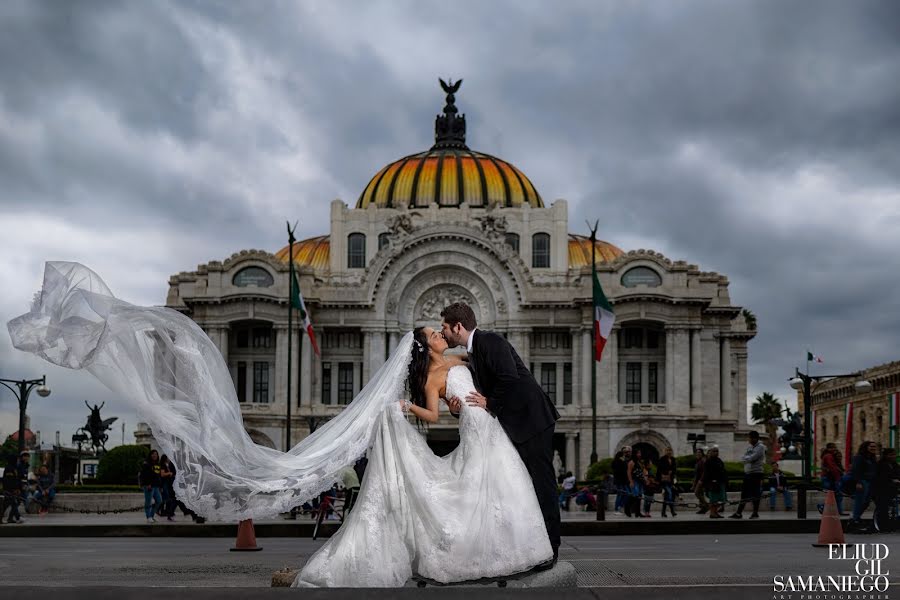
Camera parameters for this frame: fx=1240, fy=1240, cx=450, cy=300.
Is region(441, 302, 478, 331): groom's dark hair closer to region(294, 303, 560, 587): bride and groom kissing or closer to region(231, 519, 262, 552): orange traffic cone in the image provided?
region(294, 303, 560, 587): bride and groom kissing

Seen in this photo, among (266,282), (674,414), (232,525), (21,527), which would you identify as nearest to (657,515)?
(232,525)

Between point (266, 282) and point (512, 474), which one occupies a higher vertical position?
point (266, 282)

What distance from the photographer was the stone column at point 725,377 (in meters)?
71.8

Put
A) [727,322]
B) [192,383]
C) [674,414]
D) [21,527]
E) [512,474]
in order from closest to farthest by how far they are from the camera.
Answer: [512,474] → [192,383] → [21,527] → [674,414] → [727,322]

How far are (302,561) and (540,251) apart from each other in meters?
60.0

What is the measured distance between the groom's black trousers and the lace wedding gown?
0.10m

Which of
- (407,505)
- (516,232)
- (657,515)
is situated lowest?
(657,515)

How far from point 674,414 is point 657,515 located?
3435cm

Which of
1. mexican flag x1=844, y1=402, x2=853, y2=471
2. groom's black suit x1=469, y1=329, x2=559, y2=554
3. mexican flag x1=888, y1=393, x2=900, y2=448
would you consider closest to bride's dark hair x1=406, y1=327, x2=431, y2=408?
groom's black suit x1=469, y1=329, x2=559, y2=554

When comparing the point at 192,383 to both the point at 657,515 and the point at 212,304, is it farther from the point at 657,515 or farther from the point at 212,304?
the point at 212,304

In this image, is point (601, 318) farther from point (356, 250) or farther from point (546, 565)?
point (546, 565)

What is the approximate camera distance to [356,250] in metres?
76.1

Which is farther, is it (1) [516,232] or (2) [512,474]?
(1) [516,232]

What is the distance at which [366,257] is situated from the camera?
249 ft
